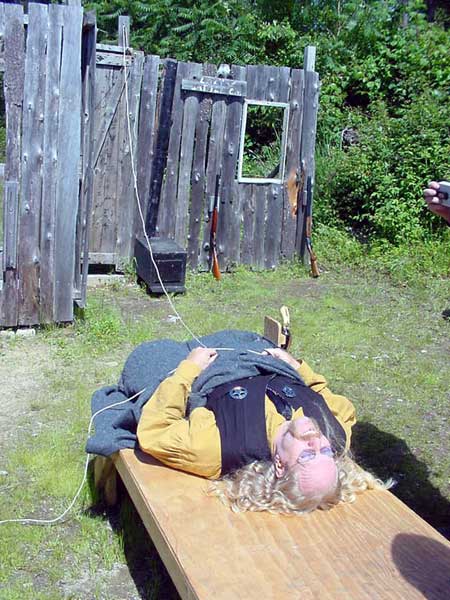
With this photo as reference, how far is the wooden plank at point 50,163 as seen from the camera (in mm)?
5793

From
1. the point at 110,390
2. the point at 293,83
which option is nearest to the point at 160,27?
the point at 293,83

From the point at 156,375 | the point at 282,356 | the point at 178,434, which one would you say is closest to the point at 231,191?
the point at 282,356

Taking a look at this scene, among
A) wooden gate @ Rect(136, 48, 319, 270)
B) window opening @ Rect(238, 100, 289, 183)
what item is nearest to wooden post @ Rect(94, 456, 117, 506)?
wooden gate @ Rect(136, 48, 319, 270)

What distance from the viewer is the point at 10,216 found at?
→ 5.91m

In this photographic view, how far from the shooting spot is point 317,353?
20.3 ft

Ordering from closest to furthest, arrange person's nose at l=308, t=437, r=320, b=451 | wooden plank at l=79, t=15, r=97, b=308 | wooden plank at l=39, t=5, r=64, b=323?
1. person's nose at l=308, t=437, r=320, b=451
2. wooden plank at l=39, t=5, r=64, b=323
3. wooden plank at l=79, t=15, r=97, b=308

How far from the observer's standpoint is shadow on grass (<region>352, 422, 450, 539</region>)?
403 cm

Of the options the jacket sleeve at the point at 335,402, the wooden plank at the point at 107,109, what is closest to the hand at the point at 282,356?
the jacket sleeve at the point at 335,402

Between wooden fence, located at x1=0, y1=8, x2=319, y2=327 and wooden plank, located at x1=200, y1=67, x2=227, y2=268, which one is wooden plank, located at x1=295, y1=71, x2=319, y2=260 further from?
wooden plank, located at x1=200, y1=67, x2=227, y2=268

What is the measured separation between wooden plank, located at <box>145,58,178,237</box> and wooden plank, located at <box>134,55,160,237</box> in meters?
0.05

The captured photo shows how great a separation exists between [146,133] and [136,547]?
17.1ft

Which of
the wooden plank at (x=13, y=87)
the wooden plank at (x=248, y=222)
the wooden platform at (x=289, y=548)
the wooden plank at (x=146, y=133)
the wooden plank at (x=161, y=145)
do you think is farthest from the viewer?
the wooden plank at (x=248, y=222)

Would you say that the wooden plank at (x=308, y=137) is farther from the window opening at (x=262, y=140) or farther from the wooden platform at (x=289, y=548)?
the wooden platform at (x=289, y=548)

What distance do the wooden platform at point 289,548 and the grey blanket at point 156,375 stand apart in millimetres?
318
